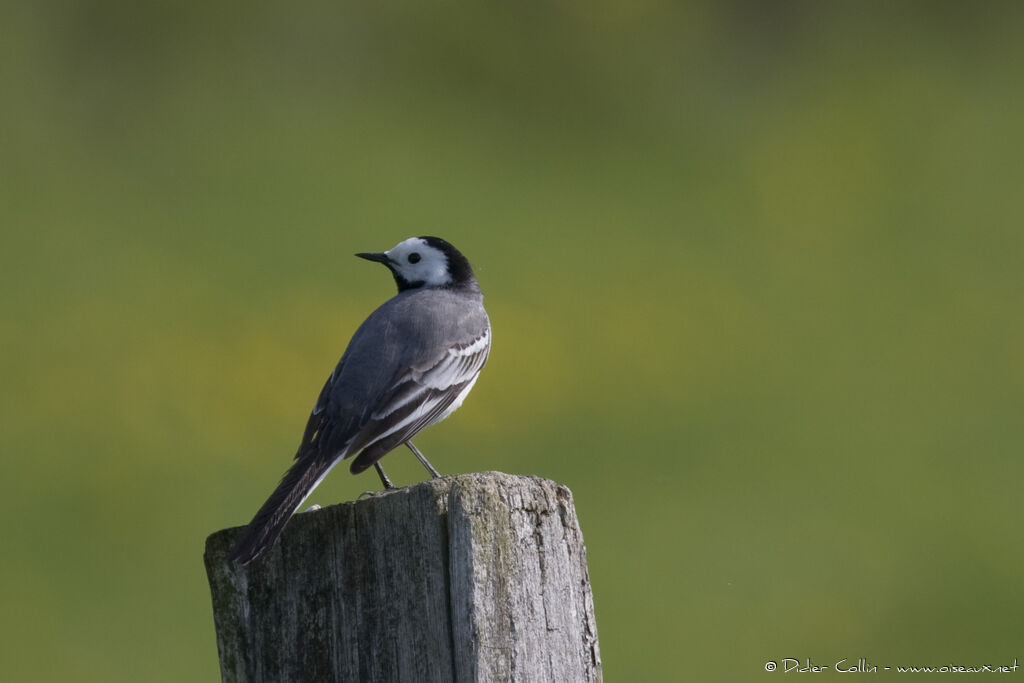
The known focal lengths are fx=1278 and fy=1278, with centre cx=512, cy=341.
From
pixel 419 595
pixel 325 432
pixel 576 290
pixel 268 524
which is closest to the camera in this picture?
pixel 419 595

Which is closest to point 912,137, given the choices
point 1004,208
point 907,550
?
point 1004,208

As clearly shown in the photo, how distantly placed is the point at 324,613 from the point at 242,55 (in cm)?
2223

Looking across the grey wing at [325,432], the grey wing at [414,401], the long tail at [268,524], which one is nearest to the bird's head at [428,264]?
the grey wing at [414,401]

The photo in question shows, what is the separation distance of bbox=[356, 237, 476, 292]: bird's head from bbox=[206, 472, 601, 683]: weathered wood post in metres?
4.02

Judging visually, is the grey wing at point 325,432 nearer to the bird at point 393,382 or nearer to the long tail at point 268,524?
the bird at point 393,382

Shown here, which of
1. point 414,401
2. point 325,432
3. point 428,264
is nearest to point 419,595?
point 325,432

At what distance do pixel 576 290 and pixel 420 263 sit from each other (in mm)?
12134

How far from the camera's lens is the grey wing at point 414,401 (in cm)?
556

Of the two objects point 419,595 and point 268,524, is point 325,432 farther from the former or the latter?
point 419,595

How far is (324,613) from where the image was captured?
3.48 m

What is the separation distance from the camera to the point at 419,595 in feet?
11.2

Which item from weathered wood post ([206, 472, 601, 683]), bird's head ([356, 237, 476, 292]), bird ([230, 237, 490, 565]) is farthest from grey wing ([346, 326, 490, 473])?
weathered wood post ([206, 472, 601, 683])

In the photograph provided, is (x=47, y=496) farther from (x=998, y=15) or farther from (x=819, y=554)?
(x=998, y=15)

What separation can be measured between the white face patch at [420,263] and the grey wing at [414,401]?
3.15ft
